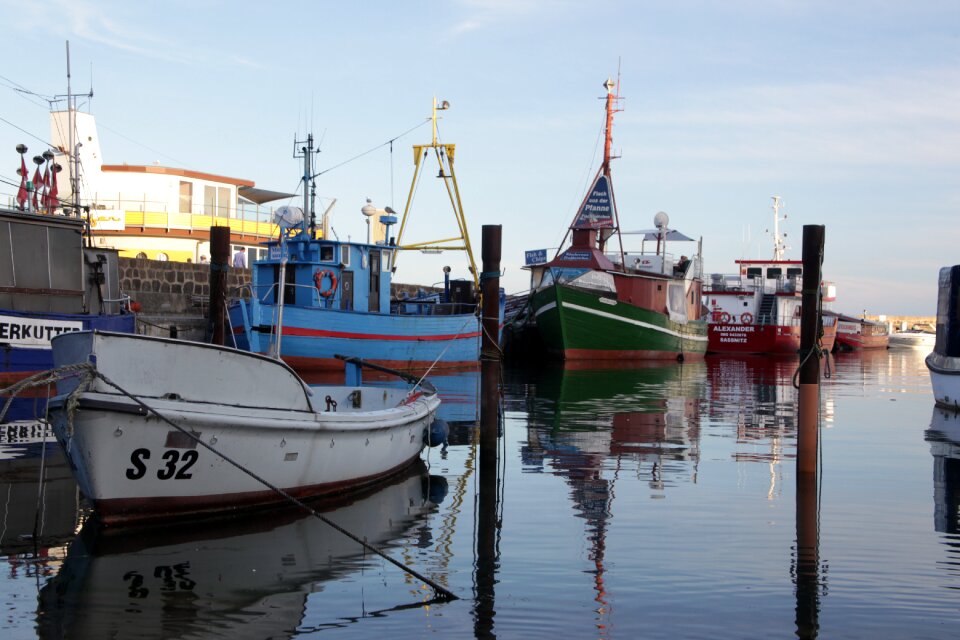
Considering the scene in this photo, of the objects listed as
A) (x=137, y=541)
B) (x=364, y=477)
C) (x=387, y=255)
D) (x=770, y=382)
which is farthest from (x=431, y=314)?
(x=137, y=541)

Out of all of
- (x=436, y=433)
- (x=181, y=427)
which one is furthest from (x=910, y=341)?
(x=181, y=427)

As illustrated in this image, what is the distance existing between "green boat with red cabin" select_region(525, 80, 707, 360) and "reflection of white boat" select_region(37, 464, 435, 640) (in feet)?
91.8

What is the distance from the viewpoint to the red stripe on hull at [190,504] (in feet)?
28.7

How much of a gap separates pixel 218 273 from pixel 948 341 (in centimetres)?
1435

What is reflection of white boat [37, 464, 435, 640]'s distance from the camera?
663cm

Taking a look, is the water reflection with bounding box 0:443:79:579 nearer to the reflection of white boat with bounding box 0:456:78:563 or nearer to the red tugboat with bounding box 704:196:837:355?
the reflection of white boat with bounding box 0:456:78:563

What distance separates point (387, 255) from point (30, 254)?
36.5 feet

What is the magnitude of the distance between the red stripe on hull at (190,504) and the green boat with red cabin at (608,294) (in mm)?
27040

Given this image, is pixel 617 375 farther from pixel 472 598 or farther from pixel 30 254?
pixel 472 598

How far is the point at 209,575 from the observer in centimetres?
772

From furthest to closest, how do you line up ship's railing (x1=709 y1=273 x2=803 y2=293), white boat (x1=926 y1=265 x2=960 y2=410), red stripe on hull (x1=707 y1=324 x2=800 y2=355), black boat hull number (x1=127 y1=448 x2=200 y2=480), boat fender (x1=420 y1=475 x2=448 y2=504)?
ship's railing (x1=709 y1=273 x2=803 y2=293), red stripe on hull (x1=707 y1=324 x2=800 y2=355), white boat (x1=926 y1=265 x2=960 y2=410), boat fender (x1=420 y1=475 x2=448 y2=504), black boat hull number (x1=127 y1=448 x2=200 y2=480)

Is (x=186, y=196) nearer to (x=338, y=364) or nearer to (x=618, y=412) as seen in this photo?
(x=338, y=364)

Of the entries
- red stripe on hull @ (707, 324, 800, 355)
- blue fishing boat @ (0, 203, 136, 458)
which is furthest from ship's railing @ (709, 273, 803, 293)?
blue fishing boat @ (0, 203, 136, 458)

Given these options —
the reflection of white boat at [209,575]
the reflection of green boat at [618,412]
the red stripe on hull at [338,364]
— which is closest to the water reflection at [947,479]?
the reflection of green boat at [618,412]
